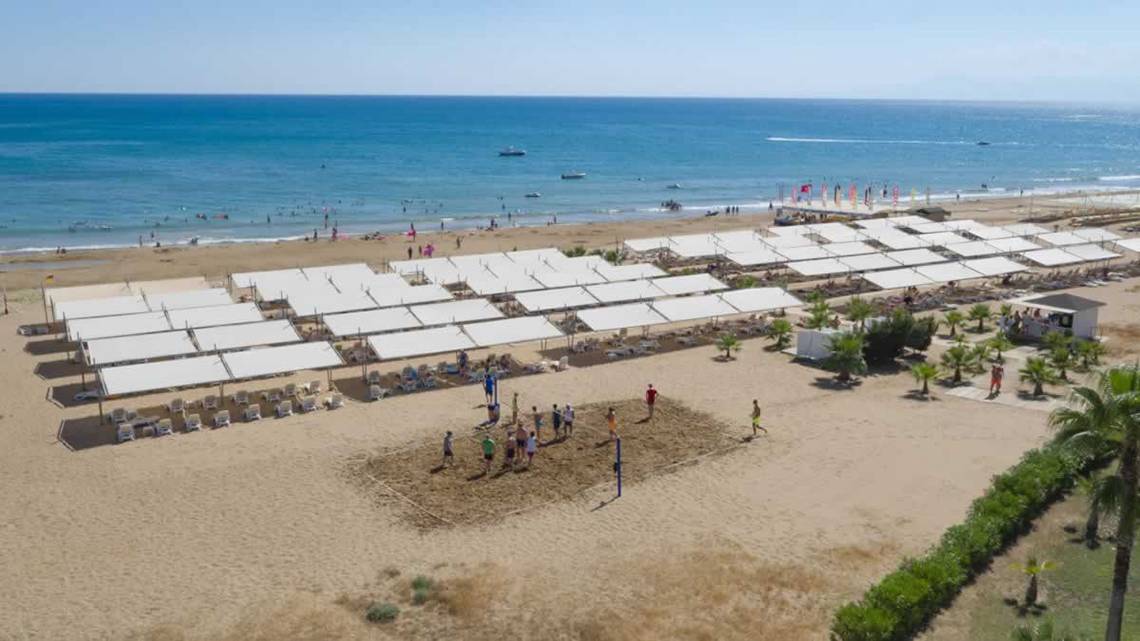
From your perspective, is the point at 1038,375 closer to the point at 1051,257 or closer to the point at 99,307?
the point at 1051,257

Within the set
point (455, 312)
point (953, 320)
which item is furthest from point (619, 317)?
point (953, 320)

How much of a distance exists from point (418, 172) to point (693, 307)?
6278 cm

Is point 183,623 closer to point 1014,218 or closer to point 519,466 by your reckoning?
point 519,466

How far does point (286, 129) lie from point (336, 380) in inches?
5353

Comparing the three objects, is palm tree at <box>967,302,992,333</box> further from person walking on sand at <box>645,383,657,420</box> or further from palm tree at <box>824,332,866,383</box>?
person walking on sand at <box>645,383,657,420</box>

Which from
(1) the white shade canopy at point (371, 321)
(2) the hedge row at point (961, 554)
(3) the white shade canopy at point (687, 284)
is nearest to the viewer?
(2) the hedge row at point (961, 554)

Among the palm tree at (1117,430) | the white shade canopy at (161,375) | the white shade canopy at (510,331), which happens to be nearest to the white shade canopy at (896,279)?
the white shade canopy at (510,331)

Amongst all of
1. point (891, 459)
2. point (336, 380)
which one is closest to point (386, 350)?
point (336, 380)

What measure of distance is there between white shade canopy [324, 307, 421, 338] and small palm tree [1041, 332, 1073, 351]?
52.0ft

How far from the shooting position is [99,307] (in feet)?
80.1

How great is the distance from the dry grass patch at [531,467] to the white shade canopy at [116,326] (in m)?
8.82

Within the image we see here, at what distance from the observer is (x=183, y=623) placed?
1168 centimetres

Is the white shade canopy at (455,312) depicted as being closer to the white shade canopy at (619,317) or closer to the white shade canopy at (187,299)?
the white shade canopy at (619,317)

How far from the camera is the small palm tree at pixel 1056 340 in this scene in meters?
23.5
